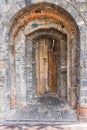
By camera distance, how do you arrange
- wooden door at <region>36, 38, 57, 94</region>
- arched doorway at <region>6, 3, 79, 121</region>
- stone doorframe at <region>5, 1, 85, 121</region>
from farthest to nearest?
wooden door at <region>36, 38, 57, 94</region>
arched doorway at <region>6, 3, 79, 121</region>
stone doorframe at <region>5, 1, 85, 121</region>

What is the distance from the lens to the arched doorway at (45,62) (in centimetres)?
704

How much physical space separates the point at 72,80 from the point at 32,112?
55.5 inches

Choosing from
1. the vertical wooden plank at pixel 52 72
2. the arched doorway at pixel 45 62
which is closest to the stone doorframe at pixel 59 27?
the arched doorway at pixel 45 62

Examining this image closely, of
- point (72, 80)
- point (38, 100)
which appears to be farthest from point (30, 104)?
point (72, 80)

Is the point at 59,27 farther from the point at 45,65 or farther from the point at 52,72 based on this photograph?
the point at 52,72

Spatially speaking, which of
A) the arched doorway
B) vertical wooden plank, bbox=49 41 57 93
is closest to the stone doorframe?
the arched doorway

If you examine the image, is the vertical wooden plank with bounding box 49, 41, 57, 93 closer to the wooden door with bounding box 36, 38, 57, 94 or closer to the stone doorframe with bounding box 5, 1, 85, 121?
the wooden door with bounding box 36, 38, 57, 94

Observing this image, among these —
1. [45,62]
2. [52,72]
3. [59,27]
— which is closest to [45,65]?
[45,62]

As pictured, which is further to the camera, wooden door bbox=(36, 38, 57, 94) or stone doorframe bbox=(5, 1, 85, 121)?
wooden door bbox=(36, 38, 57, 94)

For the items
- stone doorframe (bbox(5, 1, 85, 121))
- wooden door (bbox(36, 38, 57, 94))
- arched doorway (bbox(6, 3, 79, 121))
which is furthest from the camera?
wooden door (bbox(36, 38, 57, 94))

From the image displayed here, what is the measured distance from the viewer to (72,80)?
23.5ft

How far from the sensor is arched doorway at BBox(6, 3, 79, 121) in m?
7.04

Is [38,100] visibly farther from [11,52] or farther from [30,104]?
[11,52]

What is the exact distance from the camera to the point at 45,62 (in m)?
7.53
